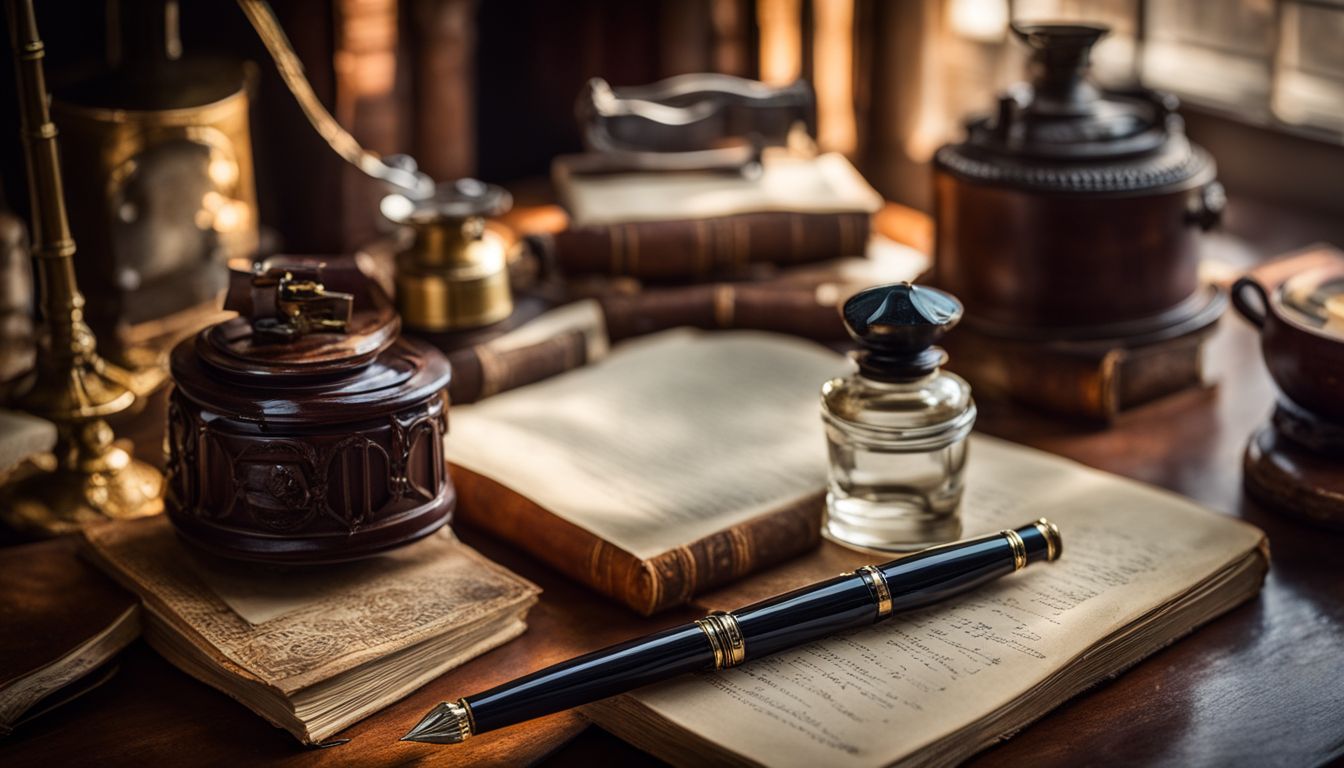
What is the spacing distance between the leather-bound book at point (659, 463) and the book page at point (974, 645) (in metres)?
0.11

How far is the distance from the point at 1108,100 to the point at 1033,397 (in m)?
0.39

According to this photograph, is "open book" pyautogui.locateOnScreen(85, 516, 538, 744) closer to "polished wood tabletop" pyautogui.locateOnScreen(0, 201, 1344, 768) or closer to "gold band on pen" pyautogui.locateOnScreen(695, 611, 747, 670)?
"polished wood tabletop" pyautogui.locateOnScreen(0, 201, 1344, 768)

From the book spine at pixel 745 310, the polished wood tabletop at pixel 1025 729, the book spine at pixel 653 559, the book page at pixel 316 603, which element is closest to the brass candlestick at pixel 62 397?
the book page at pixel 316 603

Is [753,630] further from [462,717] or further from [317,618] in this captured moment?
[317,618]

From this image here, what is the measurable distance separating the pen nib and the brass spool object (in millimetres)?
619

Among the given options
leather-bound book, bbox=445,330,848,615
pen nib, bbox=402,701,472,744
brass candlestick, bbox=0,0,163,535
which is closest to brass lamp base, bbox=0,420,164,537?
brass candlestick, bbox=0,0,163,535

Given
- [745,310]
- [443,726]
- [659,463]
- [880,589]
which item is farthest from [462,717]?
[745,310]

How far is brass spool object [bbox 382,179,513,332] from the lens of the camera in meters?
1.60

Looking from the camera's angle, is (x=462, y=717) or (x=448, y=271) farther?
(x=448, y=271)

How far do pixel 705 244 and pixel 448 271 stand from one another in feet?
1.32

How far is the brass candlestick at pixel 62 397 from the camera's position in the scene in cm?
134

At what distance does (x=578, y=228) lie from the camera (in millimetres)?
1868

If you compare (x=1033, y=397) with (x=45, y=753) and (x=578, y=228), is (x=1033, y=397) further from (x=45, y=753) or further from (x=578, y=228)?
(x=45, y=753)

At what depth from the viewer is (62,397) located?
1.41 m
